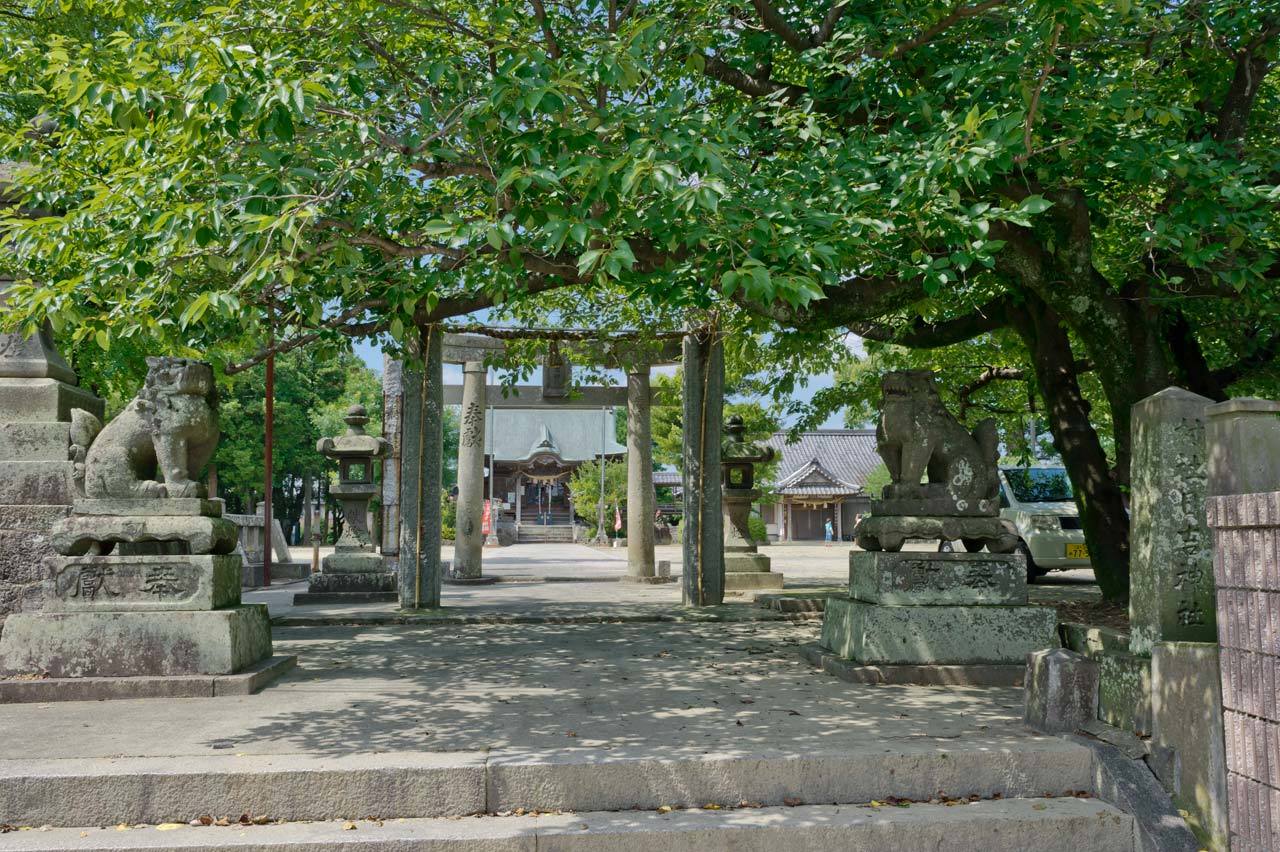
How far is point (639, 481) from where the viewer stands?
16891 millimetres

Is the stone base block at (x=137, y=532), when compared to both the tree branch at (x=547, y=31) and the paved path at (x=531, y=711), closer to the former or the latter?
the paved path at (x=531, y=711)

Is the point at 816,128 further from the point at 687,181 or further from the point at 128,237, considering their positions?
the point at 128,237

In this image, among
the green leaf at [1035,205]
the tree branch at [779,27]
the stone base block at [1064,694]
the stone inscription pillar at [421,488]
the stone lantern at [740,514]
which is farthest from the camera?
the stone lantern at [740,514]

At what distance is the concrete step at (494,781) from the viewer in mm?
4234

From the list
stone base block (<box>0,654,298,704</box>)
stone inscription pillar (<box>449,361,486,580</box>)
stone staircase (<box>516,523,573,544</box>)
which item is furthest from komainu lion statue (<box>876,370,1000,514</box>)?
stone staircase (<box>516,523,573,544</box>)

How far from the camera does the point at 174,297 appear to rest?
243 inches

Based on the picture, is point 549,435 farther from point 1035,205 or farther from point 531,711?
point 1035,205

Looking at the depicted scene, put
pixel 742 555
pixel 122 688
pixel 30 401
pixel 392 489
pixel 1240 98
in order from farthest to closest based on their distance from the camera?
1. pixel 392 489
2. pixel 742 555
3. pixel 1240 98
4. pixel 30 401
5. pixel 122 688

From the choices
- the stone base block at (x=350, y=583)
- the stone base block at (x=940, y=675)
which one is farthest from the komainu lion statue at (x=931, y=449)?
the stone base block at (x=350, y=583)

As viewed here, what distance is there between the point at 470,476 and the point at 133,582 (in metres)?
10.8

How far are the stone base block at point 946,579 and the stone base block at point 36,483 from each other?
6.19m

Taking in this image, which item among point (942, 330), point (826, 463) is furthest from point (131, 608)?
point (826, 463)

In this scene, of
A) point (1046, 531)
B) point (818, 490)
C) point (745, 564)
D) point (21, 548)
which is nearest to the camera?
point (21, 548)

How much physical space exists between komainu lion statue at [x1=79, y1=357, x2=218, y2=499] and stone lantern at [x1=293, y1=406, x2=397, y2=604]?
6.57 meters
